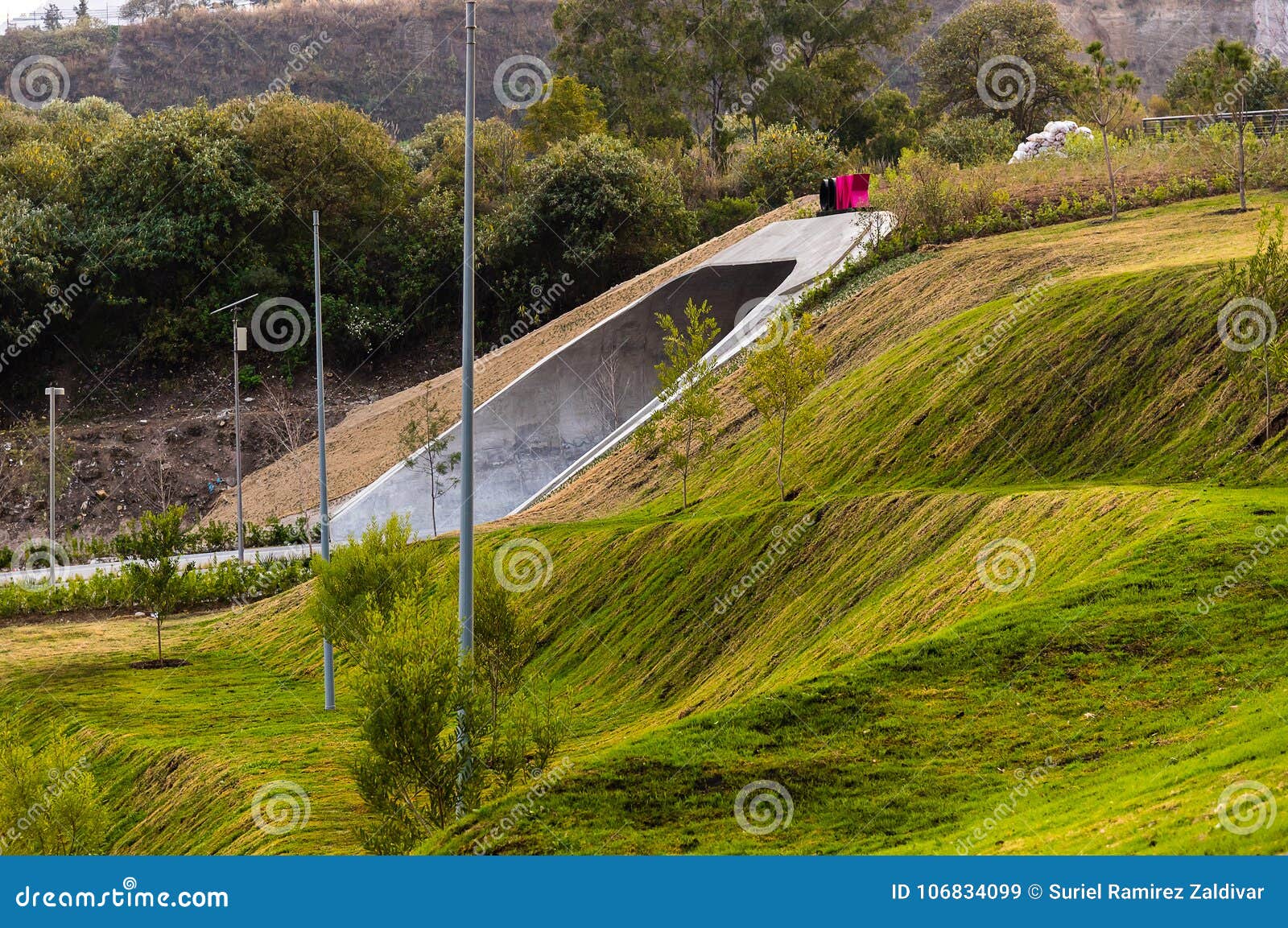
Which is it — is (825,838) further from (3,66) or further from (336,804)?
(3,66)

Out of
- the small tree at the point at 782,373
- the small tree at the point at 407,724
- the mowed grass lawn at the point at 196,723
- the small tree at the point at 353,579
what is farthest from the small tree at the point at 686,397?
the small tree at the point at 407,724

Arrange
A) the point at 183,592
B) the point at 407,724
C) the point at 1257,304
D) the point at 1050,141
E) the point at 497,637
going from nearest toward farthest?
the point at 407,724 < the point at 497,637 < the point at 1257,304 < the point at 183,592 < the point at 1050,141

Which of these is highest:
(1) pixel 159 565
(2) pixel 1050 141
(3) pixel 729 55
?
(3) pixel 729 55

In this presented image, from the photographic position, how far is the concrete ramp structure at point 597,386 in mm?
33062

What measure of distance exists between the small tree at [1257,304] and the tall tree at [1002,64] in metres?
44.0

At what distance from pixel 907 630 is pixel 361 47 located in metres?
105

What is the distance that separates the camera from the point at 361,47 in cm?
10869

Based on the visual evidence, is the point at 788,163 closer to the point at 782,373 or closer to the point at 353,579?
the point at 782,373

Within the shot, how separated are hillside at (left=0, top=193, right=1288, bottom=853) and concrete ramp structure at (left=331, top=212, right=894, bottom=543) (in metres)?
5.57

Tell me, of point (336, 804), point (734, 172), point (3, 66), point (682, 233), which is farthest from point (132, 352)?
point (3, 66)

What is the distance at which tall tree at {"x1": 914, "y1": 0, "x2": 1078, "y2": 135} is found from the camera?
61.8 m

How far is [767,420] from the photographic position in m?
20.5

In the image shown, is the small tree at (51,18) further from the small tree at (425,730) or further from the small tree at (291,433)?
the small tree at (425,730)

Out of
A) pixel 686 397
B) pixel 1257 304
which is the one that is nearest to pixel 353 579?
pixel 686 397
